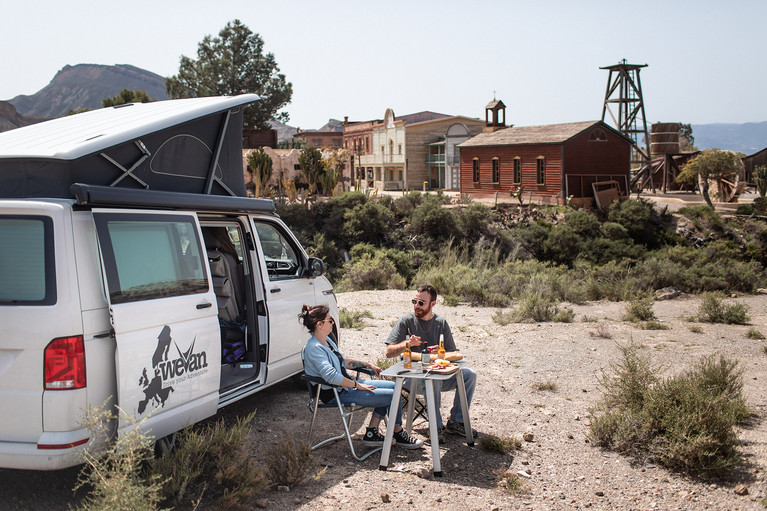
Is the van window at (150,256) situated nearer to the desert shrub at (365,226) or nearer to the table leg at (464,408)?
the table leg at (464,408)

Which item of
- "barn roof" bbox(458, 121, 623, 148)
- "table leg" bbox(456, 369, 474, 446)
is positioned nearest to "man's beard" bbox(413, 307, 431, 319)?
"table leg" bbox(456, 369, 474, 446)

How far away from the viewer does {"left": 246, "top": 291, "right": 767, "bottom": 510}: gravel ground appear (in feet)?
15.9

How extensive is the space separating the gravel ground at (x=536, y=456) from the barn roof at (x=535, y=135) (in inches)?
1200

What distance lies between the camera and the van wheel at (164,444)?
474 cm

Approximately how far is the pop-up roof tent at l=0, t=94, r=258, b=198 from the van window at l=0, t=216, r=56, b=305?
0.96ft

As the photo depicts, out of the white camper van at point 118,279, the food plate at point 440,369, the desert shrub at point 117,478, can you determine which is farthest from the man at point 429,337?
the desert shrub at point 117,478

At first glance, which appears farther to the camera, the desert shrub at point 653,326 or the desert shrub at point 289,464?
the desert shrub at point 653,326

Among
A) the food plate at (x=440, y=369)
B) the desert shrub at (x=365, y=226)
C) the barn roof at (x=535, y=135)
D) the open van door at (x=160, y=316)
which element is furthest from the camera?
the barn roof at (x=535, y=135)

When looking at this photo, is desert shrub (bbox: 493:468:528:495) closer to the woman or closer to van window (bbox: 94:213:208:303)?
the woman

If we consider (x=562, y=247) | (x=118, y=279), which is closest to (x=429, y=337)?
(x=118, y=279)

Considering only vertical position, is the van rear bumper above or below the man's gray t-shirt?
below

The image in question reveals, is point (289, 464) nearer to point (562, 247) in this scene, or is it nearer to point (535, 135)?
point (562, 247)

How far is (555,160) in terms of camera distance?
129 ft

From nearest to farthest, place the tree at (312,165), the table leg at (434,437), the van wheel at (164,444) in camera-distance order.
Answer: the van wheel at (164,444) < the table leg at (434,437) < the tree at (312,165)
